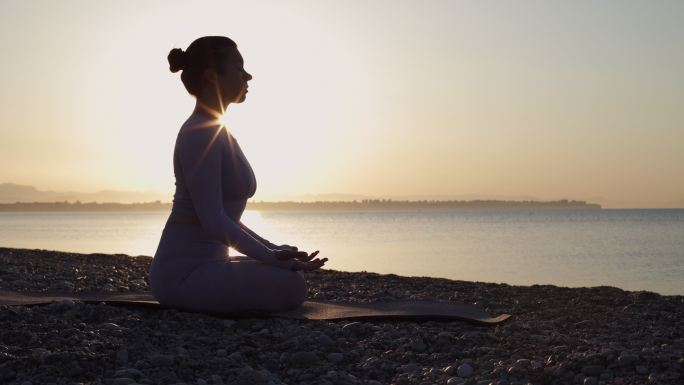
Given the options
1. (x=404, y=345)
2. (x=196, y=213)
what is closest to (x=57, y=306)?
(x=196, y=213)

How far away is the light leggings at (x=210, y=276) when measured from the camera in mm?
5980

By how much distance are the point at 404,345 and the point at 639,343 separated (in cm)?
181

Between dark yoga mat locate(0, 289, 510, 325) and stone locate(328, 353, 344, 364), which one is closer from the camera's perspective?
stone locate(328, 353, 344, 364)

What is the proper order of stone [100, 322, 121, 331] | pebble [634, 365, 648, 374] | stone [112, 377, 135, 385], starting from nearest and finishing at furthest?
stone [112, 377, 135, 385] → pebble [634, 365, 648, 374] → stone [100, 322, 121, 331]

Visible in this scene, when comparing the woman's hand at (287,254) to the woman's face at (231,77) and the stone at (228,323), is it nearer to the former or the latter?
the stone at (228,323)

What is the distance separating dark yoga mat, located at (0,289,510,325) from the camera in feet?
20.7

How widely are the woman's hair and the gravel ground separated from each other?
209 cm

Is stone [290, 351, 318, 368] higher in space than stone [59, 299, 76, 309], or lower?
lower

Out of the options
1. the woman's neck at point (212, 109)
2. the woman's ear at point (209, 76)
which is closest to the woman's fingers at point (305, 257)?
the woman's neck at point (212, 109)

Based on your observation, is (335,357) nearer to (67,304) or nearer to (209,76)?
(209,76)

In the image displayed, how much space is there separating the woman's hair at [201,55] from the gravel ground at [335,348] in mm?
2093

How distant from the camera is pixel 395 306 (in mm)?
7102

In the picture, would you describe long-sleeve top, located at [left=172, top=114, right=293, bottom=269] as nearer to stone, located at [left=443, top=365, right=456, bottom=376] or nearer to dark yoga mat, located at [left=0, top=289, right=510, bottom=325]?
dark yoga mat, located at [left=0, top=289, right=510, bottom=325]

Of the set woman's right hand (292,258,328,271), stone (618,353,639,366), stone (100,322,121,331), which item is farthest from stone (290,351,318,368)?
stone (618,353,639,366)
